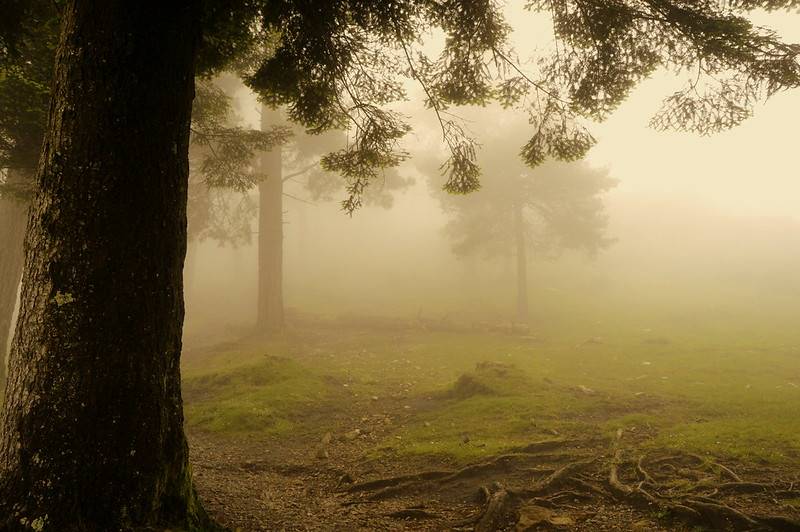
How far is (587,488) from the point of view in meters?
5.11

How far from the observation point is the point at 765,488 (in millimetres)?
4711

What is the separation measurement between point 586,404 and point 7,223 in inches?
489

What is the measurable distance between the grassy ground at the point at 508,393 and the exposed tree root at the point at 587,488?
0.57 m

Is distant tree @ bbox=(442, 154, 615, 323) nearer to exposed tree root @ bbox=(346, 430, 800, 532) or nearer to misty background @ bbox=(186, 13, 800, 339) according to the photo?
misty background @ bbox=(186, 13, 800, 339)

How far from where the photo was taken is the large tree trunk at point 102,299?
10.9 ft

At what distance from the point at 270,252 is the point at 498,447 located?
49.8 feet

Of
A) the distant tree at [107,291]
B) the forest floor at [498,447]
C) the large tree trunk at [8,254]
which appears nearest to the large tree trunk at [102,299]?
the distant tree at [107,291]

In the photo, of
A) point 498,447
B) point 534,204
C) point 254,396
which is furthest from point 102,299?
point 534,204

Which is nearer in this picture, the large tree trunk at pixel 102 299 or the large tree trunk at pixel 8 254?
the large tree trunk at pixel 102 299

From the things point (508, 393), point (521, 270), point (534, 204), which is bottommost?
point (508, 393)

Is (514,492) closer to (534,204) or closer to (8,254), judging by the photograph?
(8,254)

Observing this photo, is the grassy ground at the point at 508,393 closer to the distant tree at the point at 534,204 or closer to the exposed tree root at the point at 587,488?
→ the exposed tree root at the point at 587,488

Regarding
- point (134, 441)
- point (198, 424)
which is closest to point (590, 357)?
point (198, 424)

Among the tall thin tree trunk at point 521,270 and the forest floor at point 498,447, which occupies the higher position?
the tall thin tree trunk at point 521,270
